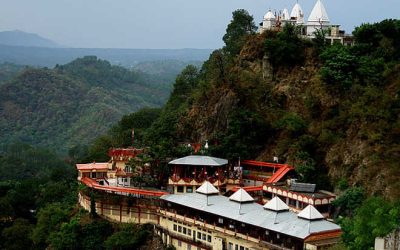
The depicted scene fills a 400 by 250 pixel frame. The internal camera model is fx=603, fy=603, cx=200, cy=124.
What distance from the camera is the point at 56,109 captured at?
11556 centimetres

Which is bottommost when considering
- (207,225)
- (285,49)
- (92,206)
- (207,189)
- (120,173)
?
(92,206)

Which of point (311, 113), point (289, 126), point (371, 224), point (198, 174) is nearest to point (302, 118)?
point (311, 113)

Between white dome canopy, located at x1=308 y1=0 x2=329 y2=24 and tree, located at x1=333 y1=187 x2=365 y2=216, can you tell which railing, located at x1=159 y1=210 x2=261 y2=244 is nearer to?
tree, located at x1=333 y1=187 x2=365 y2=216

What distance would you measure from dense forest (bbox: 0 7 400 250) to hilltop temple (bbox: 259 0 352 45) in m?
0.98

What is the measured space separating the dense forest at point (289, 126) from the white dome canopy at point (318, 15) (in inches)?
73.0

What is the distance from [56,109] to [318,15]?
7968cm

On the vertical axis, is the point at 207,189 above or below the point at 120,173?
above

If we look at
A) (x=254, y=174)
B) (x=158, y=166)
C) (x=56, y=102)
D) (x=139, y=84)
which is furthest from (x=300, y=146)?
(x=139, y=84)

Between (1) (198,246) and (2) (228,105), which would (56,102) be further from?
(1) (198,246)

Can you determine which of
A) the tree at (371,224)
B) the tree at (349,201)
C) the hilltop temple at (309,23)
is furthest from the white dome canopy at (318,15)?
the tree at (371,224)

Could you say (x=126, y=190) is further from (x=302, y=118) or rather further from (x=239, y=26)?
(x=239, y=26)

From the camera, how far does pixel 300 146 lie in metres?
37.2

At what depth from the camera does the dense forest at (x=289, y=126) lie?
1329 inches

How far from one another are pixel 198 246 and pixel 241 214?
367cm
